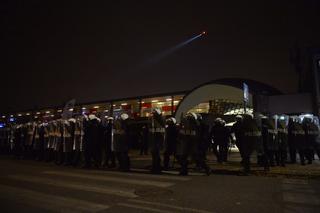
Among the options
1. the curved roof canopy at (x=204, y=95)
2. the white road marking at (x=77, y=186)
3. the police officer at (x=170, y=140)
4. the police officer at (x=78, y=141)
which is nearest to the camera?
the white road marking at (x=77, y=186)

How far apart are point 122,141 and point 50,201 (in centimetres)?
517

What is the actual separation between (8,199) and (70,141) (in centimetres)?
706

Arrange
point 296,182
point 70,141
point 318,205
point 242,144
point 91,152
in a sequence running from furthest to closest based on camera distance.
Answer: point 70,141 → point 91,152 → point 242,144 → point 296,182 → point 318,205

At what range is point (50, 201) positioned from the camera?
557 cm

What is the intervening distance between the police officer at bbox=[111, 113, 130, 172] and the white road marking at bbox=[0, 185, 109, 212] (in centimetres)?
428

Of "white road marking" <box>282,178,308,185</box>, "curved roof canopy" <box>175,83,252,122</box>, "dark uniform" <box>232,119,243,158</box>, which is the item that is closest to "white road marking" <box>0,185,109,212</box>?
"white road marking" <box>282,178,308,185</box>

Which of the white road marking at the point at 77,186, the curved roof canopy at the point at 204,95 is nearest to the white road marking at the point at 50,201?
the white road marking at the point at 77,186

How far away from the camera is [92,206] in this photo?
203 inches

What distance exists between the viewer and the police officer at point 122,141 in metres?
10.6

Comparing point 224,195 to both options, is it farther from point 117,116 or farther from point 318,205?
point 117,116

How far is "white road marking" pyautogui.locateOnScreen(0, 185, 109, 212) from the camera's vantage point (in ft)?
16.5

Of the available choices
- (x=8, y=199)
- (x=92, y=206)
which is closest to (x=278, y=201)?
(x=92, y=206)

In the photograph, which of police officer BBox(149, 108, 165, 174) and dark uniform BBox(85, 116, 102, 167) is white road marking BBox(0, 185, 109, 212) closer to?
police officer BBox(149, 108, 165, 174)

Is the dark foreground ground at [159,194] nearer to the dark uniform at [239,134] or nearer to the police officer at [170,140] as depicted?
the dark uniform at [239,134]
